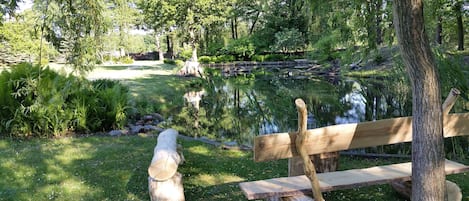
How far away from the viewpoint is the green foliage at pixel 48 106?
A: 623 cm

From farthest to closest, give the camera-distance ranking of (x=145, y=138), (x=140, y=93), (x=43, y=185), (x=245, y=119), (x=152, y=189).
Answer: (x=140, y=93) → (x=245, y=119) → (x=145, y=138) → (x=43, y=185) → (x=152, y=189)

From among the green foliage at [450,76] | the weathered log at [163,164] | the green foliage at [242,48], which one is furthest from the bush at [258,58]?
the weathered log at [163,164]

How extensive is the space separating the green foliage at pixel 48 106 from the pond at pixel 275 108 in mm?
1712

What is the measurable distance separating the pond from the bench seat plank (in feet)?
12.8

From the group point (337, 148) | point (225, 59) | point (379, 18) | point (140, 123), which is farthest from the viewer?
point (225, 59)

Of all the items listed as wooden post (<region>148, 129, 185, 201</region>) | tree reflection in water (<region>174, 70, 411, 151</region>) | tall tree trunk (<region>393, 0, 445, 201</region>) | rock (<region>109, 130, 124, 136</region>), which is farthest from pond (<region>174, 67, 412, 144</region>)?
tall tree trunk (<region>393, 0, 445, 201</region>)

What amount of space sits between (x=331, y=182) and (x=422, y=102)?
89 cm

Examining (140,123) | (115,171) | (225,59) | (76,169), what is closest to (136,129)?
(140,123)

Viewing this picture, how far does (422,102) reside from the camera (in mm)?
2238

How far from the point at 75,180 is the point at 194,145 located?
2.09 meters

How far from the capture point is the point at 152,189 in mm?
3369

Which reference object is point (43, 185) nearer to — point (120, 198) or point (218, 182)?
point (120, 198)

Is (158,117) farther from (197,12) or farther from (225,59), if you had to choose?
(225,59)

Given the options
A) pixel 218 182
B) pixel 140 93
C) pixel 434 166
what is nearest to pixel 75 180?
pixel 218 182
